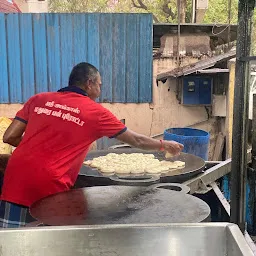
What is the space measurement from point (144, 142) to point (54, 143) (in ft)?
2.06

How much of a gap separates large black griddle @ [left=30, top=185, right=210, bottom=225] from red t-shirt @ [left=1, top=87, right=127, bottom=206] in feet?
0.67

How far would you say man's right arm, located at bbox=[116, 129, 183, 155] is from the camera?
8.36 feet

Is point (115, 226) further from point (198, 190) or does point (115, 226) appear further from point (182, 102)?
point (182, 102)

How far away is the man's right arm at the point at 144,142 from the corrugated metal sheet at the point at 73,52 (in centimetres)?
480

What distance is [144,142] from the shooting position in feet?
8.63

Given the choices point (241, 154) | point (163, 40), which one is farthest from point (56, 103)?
point (163, 40)

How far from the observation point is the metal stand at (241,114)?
2316mm

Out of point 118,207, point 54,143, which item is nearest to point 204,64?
point 54,143

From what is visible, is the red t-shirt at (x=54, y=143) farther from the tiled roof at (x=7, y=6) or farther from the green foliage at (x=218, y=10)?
the green foliage at (x=218, y=10)

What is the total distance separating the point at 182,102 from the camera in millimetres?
7516

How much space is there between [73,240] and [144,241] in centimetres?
26

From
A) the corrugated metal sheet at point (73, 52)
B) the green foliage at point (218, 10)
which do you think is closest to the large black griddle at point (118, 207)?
the corrugated metal sheet at point (73, 52)

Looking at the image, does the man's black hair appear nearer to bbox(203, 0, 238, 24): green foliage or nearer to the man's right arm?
the man's right arm

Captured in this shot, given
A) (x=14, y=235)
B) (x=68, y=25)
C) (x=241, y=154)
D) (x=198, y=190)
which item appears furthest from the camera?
(x=68, y=25)
